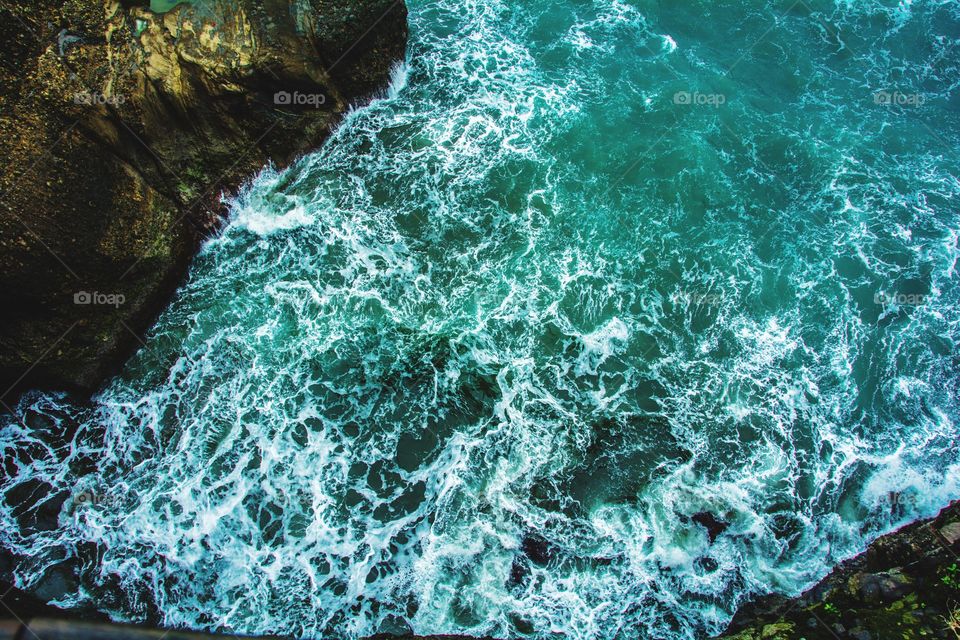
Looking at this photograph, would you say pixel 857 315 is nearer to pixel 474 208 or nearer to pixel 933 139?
pixel 933 139

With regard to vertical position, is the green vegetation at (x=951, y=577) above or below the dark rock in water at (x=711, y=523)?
below

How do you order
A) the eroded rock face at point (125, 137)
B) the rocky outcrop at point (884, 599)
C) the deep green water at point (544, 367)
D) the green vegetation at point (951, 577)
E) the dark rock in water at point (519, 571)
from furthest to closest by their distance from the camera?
the eroded rock face at point (125, 137), the deep green water at point (544, 367), the dark rock in water at point (519, 571), the green vegetation at point (951, 577), the rocky outcrop at point (884, 599)

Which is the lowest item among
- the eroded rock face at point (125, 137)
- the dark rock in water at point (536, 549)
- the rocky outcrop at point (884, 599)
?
the rocky outcrop at point (884, 599)

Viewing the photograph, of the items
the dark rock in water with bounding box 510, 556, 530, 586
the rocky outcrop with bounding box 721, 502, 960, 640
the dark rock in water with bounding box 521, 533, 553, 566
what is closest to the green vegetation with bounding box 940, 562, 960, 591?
the rocky outcrop with bounding box 721, 502, 960, 640

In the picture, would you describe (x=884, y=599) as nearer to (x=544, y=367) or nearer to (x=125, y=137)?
(x=544, y=367)

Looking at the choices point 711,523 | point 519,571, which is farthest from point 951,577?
point 519,571

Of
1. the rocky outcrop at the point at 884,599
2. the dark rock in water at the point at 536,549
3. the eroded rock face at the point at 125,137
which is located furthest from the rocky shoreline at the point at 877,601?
the eroded rock face at the point at 125,137

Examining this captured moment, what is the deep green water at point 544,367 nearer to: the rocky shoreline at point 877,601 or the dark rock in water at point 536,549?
the dark rock in water at point 536,549
